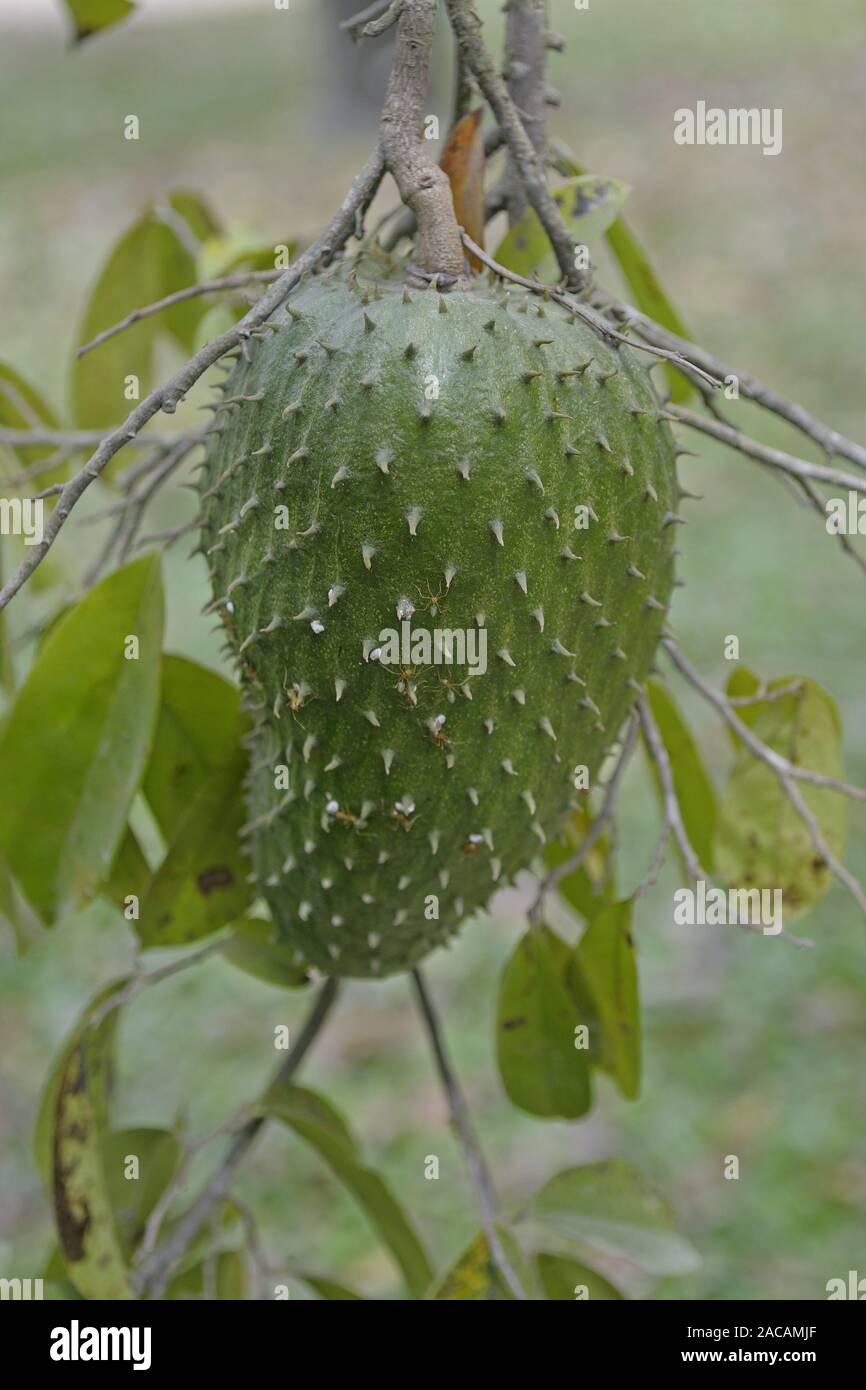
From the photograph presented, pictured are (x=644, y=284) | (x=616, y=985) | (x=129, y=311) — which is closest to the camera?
(x=616, y=985)

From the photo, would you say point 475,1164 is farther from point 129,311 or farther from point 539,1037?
→ point 129,311

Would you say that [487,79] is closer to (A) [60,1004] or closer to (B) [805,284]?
(A) [60,1004]

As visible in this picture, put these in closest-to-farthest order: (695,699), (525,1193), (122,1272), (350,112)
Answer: (122,1272) → (525,1193) → (695,699) → (350,112)

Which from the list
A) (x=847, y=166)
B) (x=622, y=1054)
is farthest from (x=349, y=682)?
(x=847, y=166)

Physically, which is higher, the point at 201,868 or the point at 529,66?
the point at 529,66

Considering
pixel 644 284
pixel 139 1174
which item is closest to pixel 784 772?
pixel 644 284

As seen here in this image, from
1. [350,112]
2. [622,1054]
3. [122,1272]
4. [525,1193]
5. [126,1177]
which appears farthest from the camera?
[350,112]

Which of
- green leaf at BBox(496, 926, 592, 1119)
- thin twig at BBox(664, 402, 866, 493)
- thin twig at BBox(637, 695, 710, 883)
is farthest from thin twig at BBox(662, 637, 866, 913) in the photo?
green leaf at BBox(496, 926, 592, 1119)
